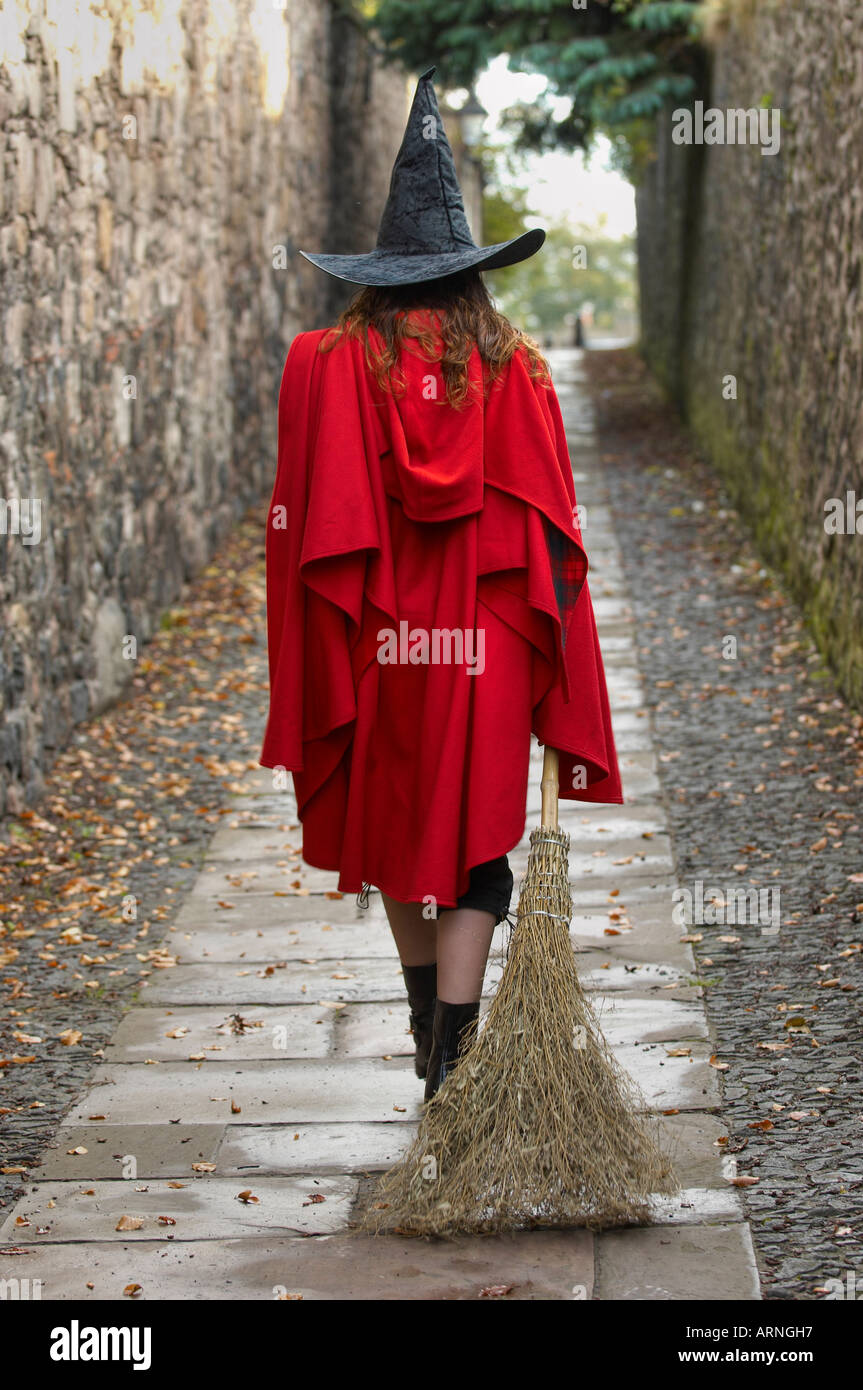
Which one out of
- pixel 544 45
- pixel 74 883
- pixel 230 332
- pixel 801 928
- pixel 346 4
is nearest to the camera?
pixel 801 928

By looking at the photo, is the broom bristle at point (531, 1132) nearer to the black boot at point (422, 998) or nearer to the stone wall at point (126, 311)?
the black boot at point (422, 998)

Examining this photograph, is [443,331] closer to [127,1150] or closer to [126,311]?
[127,1150]

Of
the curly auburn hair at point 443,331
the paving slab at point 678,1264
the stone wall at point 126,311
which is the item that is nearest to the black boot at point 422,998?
the paving slab at point 678,1264

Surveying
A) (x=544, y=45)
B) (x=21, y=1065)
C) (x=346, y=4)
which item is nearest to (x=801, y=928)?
(x=21, y=1065)

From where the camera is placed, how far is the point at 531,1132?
8.20 ft

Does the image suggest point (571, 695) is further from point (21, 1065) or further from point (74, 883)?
point (74, 883)

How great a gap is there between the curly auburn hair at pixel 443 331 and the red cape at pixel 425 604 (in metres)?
0.03

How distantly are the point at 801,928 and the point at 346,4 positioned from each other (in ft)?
34.3

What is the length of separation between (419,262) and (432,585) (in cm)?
62

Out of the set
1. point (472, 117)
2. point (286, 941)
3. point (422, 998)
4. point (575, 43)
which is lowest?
point (286, 941)

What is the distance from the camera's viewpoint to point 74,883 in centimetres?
462

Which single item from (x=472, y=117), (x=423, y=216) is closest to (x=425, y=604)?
(x=423, y=216)

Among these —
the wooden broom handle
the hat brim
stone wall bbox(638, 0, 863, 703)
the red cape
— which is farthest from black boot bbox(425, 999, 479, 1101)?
stone wall bbox(638, 0, 863, 703)

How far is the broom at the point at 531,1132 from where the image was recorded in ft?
8.19
